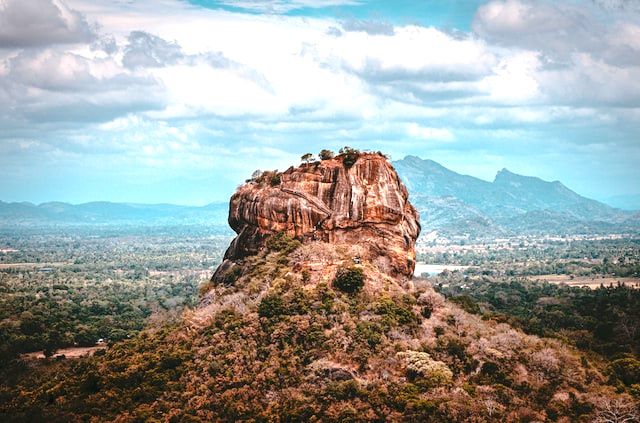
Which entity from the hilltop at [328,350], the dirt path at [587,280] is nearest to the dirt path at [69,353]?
the hilltop at [328,350]

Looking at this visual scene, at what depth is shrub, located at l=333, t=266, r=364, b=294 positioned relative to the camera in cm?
5412

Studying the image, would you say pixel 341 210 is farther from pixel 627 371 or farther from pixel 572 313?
pixel 572 313

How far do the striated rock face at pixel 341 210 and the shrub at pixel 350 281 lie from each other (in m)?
4.93

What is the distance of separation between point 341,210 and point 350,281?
819 cm

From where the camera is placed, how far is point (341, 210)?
2386 inches

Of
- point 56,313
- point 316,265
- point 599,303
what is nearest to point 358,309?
point 316,265

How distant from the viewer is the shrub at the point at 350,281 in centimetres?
5412

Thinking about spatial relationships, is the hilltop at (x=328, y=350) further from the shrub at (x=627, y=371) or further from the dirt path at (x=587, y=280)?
the dirt path at (x=587, y=280)

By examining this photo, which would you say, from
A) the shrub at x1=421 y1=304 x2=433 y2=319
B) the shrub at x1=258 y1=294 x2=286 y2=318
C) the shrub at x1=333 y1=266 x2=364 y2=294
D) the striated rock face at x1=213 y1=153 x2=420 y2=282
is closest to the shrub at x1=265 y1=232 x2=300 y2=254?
the striated rock face at x1=213 y1=153 x2=420 y2=282

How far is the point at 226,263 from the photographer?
66.7 metres

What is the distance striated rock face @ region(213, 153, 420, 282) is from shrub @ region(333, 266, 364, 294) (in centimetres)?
493

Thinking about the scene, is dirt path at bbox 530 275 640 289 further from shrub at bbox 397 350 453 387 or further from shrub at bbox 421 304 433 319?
shrub at bbox 397 350 453 387

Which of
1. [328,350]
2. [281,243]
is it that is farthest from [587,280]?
[328,350]

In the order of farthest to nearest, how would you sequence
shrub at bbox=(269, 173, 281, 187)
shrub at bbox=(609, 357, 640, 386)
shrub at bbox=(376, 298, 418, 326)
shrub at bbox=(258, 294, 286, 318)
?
shrub at bbox=(269, 173, 281, 187)
shrub at bbox=(258, 294, 286, 318)
shrub at bbox=(376, 298, 418, 326)
shrub at bbox=(609, 357, 640, 386)
